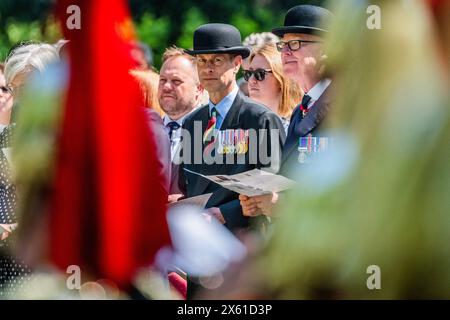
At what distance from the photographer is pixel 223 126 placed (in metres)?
2.63

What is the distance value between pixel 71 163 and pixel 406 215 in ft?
2.43

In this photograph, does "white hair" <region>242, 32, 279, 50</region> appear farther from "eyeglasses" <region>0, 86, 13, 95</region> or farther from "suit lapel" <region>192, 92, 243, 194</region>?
"eyeglasses" <region>0, 86, 13, 95</region>

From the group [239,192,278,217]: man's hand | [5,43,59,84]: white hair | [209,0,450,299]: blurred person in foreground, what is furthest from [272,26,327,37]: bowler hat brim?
[209,0,450,299]: blurred person in foreground

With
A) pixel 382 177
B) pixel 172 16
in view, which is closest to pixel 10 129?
pixel 172 16

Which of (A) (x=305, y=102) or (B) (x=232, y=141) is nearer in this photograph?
(A) (x=305, y=102)

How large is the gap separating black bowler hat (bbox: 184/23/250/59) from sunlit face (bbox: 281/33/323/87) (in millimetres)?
149

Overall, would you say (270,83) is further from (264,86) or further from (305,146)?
(305,146)

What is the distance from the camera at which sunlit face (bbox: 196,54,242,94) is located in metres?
2.68

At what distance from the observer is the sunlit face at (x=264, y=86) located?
2.66 m

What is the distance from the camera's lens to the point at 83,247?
56.1 inches

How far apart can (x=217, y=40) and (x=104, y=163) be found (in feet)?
3.89
